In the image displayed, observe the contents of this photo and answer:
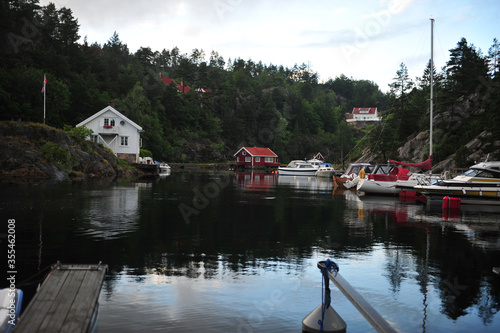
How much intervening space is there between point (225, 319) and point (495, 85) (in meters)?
57.5

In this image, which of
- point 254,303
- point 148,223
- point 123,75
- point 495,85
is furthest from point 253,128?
point 254,303

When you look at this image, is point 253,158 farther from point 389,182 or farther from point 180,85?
point 389,182

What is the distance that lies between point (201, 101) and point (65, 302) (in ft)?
400

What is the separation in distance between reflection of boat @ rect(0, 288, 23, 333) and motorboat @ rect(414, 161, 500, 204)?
1021 inches

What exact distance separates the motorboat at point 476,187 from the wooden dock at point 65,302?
2491 cm

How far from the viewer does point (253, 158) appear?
106062mm

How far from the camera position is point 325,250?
45.6 ft

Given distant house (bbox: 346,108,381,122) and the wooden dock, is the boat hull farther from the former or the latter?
distant house (bbox: 346,108,381,122)

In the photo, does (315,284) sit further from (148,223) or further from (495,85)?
(495,85)

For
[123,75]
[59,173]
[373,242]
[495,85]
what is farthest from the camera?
[123,75]

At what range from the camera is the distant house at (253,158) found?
105m

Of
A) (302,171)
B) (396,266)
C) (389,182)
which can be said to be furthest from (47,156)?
(302,171)

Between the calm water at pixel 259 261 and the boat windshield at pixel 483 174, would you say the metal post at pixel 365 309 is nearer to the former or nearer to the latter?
the calm water at pixel 259 261

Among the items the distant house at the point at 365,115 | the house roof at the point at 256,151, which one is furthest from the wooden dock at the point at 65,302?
the distant house at the point at 365,115
